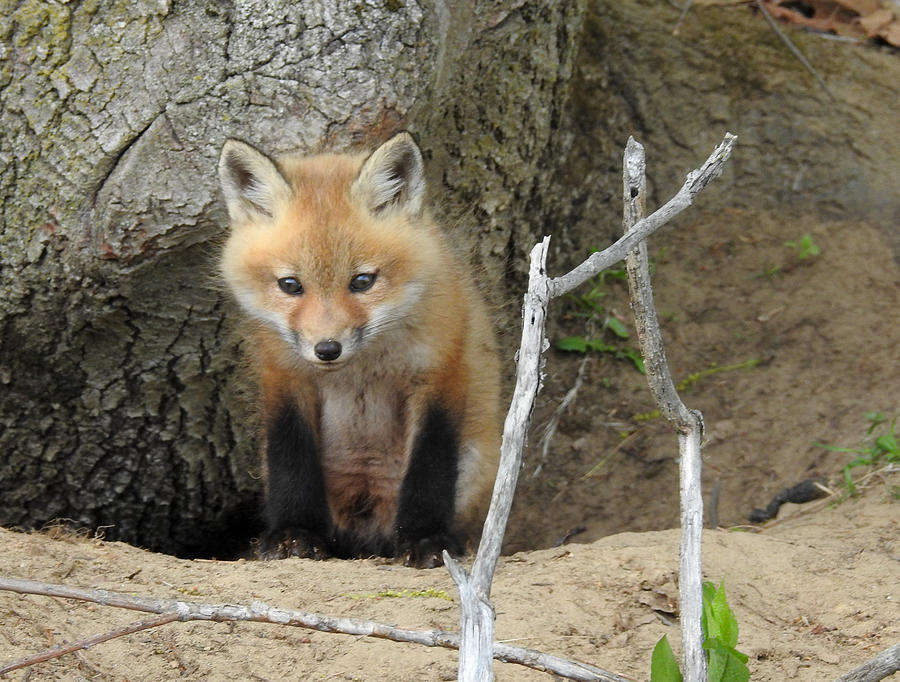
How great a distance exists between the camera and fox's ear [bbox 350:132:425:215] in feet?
11.1

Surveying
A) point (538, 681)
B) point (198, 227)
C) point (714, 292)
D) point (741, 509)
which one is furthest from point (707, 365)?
point (538, 681)

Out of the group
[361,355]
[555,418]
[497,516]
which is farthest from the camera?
[555,418]

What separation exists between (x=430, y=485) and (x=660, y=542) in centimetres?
85

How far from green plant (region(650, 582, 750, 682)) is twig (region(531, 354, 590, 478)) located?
294 cm

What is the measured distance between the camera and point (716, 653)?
2166 mm

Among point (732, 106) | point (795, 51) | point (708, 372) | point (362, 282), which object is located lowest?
point (362, 282)

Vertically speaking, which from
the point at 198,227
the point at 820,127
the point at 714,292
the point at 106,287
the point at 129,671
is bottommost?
the point at 129,671

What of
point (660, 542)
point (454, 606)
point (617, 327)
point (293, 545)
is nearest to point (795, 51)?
point (617, 327)

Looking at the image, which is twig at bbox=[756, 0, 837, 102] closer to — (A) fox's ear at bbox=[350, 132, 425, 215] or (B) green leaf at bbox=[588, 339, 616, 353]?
(B) green leaf at bbox=[588, 339, 616, 353]

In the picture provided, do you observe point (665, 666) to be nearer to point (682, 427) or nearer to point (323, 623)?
point (682, 427)

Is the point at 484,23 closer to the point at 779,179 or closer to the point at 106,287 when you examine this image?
the point at 106,287

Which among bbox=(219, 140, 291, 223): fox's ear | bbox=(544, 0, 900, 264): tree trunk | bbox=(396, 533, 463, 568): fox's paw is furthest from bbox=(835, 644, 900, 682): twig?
bbox=(544, 0, 900, 264): tree trunk

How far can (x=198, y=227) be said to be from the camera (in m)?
3.72

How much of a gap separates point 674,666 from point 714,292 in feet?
12.4
